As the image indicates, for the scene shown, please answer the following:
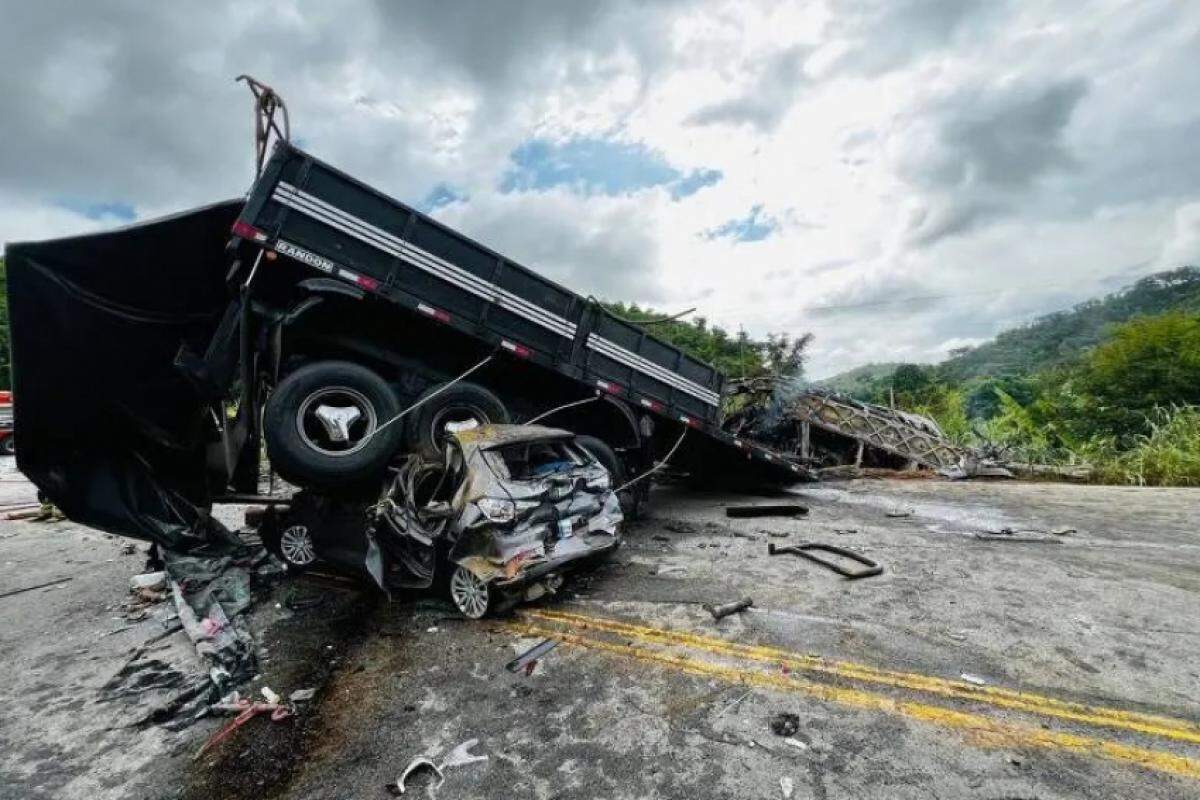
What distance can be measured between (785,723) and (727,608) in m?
1.33

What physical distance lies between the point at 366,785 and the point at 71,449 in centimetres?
552

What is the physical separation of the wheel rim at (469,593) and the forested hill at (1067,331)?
5810 cm

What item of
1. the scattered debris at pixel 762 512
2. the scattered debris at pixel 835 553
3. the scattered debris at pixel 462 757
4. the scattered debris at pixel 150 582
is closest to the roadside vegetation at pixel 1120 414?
the scattered debris at pixel 762 512

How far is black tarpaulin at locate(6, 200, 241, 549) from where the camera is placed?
507 cm

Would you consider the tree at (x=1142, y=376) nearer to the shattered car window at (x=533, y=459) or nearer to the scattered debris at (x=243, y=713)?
the shattered car window at (x=533, y=459)

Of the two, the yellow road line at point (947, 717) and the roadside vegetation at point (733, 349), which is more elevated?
the roadside vegetation at point (733, 349)

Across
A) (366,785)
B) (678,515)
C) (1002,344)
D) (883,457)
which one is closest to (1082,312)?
(1002,344)

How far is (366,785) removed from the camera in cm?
255

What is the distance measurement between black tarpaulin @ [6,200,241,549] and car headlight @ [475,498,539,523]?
3.83m

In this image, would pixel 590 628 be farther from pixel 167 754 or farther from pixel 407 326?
pixel 407 326

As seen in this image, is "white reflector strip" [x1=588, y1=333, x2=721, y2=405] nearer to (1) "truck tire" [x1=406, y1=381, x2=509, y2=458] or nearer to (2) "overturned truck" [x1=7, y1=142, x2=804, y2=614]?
(2) "overturned truck" [x1=7, y1=142, x2=804, y2=614]

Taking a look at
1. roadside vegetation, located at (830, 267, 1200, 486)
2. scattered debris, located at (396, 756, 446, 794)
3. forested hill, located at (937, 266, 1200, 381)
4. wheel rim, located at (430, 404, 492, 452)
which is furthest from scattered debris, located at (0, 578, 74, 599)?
forested hill, located at (937, 266, 1200, 381)

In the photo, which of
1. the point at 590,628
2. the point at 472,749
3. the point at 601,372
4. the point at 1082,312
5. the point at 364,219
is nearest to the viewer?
the point at 472,749

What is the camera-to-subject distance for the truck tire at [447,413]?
19.8ft
